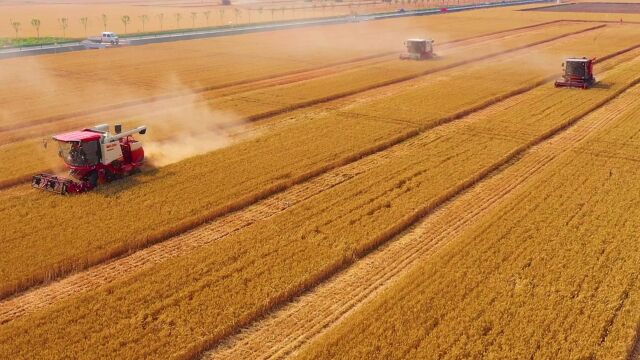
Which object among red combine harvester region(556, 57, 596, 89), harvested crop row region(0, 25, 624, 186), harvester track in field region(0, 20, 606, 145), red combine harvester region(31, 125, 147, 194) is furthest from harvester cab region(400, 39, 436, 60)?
red combine harvester region(31, 125, 147, 194)

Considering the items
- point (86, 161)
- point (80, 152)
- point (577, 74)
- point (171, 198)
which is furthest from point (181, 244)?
point (577, 74)

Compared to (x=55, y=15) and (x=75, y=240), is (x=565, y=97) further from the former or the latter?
(x=55, y=15)

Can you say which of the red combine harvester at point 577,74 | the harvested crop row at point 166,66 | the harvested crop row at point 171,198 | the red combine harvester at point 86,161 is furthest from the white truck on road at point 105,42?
the red combine harvester at point 577,74

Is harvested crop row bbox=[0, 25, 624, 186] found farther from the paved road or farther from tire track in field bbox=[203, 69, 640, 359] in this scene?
the paved road

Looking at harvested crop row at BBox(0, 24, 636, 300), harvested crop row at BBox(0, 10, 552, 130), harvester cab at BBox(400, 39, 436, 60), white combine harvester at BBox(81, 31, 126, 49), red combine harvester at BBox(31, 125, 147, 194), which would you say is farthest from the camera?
white combine harvester at BBox(81, 31, 126, 49)

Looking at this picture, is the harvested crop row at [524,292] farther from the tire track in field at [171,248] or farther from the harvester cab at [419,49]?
the harvester cab at [419,49]
